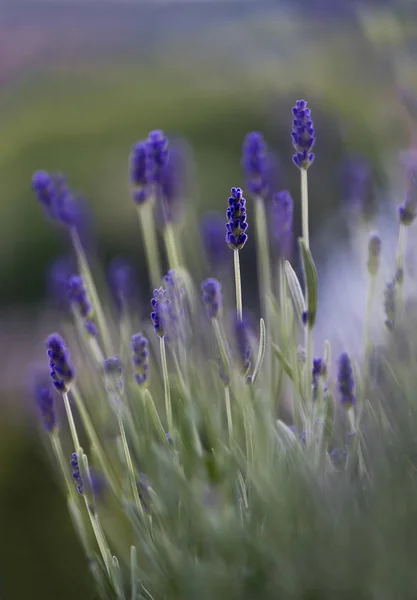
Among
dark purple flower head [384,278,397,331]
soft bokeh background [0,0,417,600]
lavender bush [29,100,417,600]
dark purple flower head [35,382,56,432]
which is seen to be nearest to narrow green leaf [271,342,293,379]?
lavender bush [29,100,417,600]

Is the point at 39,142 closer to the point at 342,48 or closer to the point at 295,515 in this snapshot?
the point at 342,48

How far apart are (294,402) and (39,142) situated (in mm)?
604

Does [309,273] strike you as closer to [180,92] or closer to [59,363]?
[59,363]

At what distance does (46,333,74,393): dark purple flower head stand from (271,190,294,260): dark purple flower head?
23cm

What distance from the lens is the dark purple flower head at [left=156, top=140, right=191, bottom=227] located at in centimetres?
60

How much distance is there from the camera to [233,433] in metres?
0.57

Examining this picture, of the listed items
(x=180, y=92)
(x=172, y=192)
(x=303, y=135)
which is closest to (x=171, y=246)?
(x=172, y=192)

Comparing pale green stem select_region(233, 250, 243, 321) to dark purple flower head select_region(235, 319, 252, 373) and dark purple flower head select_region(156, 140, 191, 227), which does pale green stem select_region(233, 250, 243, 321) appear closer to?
dark purple flower head select_region(235, 319, 252, 373)

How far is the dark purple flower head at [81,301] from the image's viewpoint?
610 mm

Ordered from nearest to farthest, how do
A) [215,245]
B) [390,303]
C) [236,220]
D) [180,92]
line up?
[236,220]
[390,303]
[215,245]
[180,92]

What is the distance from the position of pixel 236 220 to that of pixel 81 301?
201 millimetres

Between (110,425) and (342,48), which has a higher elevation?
(342,48)

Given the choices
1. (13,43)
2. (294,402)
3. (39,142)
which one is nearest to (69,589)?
(294,402)

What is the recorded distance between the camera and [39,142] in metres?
0.97
